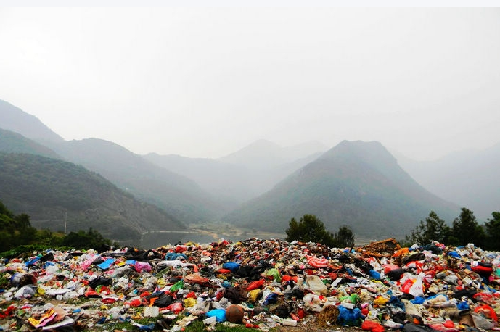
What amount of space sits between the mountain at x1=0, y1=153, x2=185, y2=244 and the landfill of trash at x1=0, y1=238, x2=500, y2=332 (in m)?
70.6

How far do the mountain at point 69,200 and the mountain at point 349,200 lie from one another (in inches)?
1957

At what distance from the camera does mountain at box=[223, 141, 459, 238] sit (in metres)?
108

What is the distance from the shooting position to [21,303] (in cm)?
665

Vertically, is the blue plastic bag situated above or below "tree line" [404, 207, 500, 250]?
below

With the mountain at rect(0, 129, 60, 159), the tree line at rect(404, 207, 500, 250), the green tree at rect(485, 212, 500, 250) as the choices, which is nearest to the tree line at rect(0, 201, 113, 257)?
the tree line at rect(404, 207, 500, 250)

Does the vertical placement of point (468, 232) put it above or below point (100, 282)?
above

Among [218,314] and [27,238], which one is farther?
[27,238]

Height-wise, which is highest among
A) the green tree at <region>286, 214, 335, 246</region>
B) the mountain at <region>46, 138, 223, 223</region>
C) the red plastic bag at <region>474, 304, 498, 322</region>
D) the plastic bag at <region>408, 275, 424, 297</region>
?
the red plastic bag at <region>474, 304, 498, 322</region>

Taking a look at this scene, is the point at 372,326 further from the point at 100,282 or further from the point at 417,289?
the point at 100,282

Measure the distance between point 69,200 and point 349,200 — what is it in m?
106

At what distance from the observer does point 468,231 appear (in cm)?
2470

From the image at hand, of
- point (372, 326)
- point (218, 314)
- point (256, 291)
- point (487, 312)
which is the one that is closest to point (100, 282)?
point (218, 314)

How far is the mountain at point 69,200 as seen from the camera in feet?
237

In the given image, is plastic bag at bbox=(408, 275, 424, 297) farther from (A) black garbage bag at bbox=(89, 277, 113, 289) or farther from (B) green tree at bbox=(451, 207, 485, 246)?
(B) green tree at bbox=(451, 207, 485, 246)
